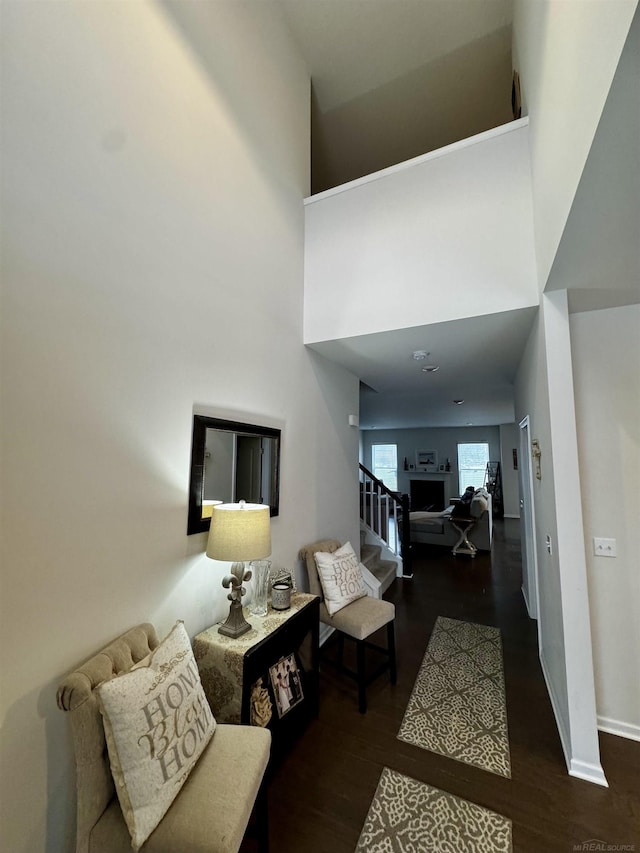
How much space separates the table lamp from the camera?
1.82 metres

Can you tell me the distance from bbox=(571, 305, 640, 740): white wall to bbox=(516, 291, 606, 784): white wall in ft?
0.84

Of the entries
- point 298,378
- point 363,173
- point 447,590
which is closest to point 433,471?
point 447,590

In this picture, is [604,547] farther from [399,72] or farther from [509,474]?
[509,474]

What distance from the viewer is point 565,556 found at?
2.03 m

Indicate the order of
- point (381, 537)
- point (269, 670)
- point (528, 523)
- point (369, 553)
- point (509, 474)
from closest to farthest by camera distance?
1. point (269, 670)
2. point (528, 523)
3. point (369, 553)
4. point (381, 537)
5. point (509, 474)

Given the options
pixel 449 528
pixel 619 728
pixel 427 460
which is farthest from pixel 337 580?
pixel 427 460

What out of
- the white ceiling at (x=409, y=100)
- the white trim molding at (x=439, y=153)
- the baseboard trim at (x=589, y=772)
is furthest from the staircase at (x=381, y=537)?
the white trim molding at (x=439, y=153)

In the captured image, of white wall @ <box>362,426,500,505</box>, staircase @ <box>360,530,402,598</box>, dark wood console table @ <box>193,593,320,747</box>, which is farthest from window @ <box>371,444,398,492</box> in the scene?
dark wood console table @ <box>193,593,320,747</box>

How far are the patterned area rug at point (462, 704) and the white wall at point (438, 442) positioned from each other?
27.3ft

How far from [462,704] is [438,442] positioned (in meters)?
9.73

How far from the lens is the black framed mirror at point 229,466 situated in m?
1.95

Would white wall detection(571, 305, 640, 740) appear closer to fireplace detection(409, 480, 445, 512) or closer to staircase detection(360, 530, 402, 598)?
staircase detection(360, 530, 402, 598)

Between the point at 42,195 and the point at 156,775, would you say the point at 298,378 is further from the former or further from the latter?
the point at 156,775

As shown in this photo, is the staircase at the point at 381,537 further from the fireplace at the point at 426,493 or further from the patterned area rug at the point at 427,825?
the fireplace at the point at 426,493
